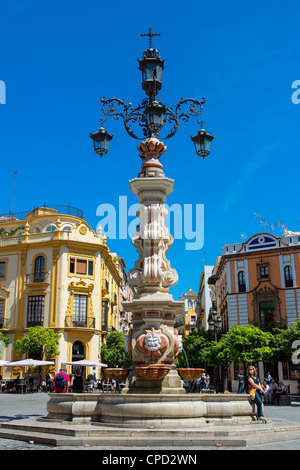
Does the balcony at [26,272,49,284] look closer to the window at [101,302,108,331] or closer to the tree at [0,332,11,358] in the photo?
the tree at [0,332,11,358]

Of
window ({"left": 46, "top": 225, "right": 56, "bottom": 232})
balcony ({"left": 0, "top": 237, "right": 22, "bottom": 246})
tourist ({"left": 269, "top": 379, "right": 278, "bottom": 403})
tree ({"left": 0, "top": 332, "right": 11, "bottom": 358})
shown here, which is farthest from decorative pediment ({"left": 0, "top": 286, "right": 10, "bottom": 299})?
tourist ({"left": 269, "top": 379, "right": 278, "bottom": 403})

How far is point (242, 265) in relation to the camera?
4441 centimetres

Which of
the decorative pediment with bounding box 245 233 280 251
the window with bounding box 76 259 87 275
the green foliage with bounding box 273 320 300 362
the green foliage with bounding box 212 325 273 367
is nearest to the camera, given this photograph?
the green foliage with bounding box 273 320 300 362

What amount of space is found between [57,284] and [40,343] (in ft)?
18.6

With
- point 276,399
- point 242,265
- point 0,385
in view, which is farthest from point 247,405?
point 242,265

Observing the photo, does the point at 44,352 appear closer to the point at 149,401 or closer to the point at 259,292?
the point at 259,292

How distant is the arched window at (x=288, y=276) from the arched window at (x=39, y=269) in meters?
20.7

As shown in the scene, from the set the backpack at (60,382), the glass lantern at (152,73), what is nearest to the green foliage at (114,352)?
the backpack at (60,382)

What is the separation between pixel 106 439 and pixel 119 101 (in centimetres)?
844

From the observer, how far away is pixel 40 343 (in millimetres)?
35469

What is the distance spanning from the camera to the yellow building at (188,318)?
101662mm

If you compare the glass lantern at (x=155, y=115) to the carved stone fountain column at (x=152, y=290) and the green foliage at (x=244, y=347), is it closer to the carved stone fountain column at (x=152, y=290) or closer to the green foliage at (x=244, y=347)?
the carved stone fountain column at (x=152, y=290)

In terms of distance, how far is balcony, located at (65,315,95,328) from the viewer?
3888cm

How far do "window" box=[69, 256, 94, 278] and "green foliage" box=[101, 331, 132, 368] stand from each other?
6.36m
